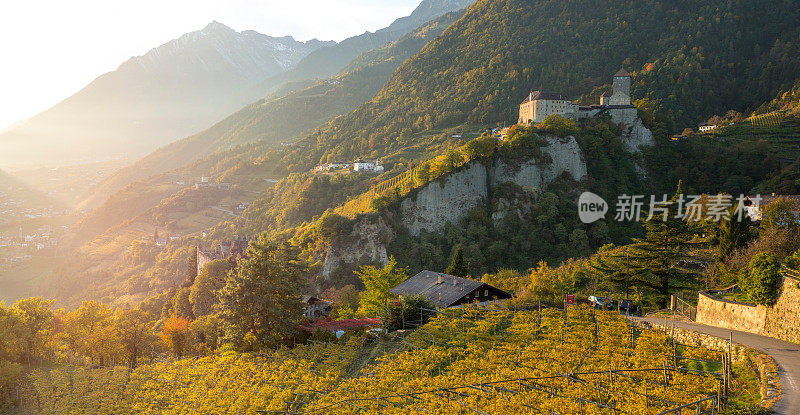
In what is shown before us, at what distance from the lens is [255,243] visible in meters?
32.1

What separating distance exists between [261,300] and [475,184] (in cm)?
4400

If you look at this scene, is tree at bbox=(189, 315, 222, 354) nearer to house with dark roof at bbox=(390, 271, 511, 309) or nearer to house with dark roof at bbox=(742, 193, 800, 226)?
house with dark roof at bbox=(390, 271, 511, 309)

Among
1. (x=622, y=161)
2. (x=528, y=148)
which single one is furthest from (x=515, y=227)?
(x=622, y=161)

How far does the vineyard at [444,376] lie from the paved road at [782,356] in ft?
5.96

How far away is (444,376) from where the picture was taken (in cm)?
1981

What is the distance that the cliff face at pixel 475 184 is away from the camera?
65.9m

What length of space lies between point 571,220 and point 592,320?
45.6 m

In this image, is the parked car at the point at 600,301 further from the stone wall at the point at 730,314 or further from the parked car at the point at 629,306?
the stone wall at the point at 730,314

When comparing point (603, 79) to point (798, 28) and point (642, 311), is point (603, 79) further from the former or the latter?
point (642, 311)

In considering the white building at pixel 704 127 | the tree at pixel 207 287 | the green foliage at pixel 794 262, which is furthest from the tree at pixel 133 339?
the white building at pixel 704 127

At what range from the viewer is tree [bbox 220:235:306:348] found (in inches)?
1220

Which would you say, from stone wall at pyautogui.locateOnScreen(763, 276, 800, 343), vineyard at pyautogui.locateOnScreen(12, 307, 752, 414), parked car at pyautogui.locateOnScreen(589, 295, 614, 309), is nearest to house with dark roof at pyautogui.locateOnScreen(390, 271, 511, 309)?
vineyard at pyautogui.locateOnScreen(12, 307, 752, 414)

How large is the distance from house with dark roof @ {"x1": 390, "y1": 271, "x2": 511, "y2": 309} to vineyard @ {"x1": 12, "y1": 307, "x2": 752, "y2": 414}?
4.05 metres

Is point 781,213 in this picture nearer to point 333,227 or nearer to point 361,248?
point 361,248
